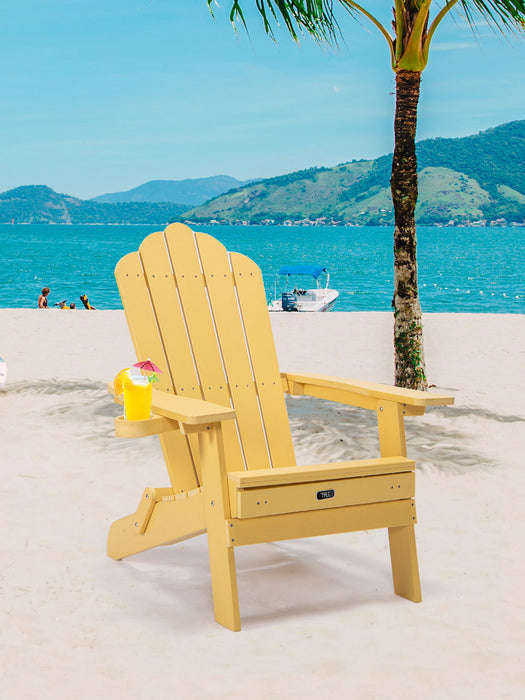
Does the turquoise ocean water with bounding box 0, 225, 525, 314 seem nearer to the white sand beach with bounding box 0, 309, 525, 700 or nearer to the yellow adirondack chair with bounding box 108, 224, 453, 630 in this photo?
the white sand beach with bounding box 0, 309, 525, 700

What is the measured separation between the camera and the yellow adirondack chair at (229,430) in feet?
7.98

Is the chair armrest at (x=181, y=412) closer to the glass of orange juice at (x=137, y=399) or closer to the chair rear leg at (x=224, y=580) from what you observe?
the glass of orange juice at (x=137, y=399)

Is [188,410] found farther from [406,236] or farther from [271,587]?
[406,236]

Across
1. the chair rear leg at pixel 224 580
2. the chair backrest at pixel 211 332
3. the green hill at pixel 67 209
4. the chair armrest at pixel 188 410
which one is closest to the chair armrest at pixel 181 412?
the chair armrest at pixel 188 410

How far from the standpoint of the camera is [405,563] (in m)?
2.73

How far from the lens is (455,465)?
14.5ft

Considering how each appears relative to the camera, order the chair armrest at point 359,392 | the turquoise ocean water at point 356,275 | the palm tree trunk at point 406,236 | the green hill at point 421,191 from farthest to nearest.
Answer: the green hill at point 421,191 → the turquoise ocean water at point 356,275 → the palm tree trunk at point 406,236 → the chair armrest at point 359,392

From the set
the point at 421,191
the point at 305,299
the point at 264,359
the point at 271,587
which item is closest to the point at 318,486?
the point at 271,587

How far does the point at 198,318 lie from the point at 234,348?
0.59ft

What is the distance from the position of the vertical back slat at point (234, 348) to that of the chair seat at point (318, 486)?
23.5 inches

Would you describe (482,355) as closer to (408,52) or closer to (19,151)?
(408,52)

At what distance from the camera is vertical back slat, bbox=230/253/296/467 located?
3.15m

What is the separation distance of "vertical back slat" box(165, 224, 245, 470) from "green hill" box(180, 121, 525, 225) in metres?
107

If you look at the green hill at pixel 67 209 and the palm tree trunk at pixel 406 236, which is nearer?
the palm tree trunk at pixel 406 236
